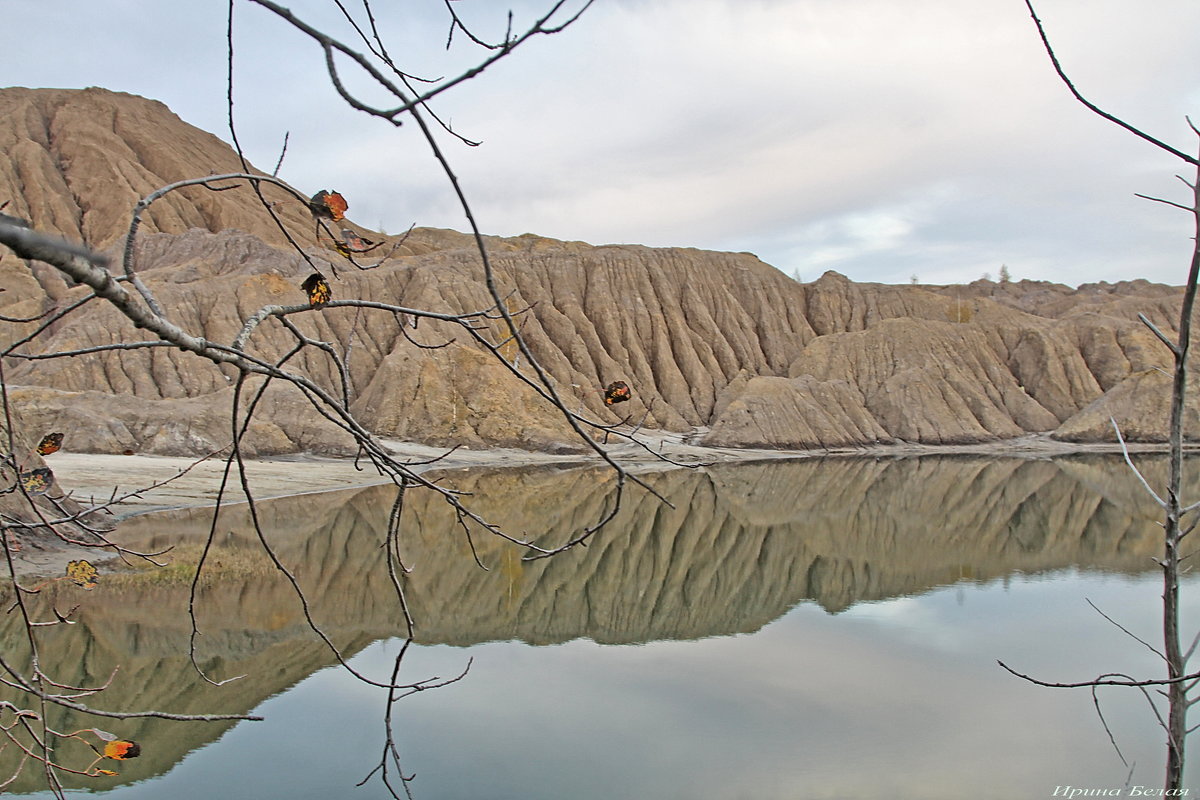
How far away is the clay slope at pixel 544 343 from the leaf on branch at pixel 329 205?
3489 centimetres

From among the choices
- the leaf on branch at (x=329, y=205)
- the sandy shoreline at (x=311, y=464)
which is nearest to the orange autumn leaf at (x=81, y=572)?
the leaf on branch at (x=329, y=205)

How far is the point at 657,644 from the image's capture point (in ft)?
50.1

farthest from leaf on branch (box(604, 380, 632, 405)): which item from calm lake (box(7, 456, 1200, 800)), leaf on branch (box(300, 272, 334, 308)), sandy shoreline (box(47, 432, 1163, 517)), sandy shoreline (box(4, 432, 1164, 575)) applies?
sandy shoreline (box(47, 432, 1163, 517))

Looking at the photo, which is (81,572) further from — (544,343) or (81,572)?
(544,343)

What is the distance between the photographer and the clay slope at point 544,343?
48.8 metres

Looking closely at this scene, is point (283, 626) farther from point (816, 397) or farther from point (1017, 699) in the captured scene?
point (816, 397)

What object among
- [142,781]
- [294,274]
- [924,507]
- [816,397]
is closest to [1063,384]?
[816,397]

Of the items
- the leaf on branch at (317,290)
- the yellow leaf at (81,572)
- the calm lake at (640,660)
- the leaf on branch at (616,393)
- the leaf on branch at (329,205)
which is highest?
the leaf on branch at (329,205)

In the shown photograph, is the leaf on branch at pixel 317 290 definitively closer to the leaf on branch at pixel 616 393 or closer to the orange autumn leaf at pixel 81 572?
the leaf on branch at pixel 616 393

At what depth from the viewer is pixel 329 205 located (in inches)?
93.6

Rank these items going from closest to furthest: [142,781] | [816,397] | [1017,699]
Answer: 1. [142,781]
2. [1017,699]
3. [816,397]

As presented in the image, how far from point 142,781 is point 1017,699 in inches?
436

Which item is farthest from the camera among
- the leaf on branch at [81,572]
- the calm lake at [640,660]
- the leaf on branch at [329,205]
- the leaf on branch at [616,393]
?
the calm lake at [640,660]

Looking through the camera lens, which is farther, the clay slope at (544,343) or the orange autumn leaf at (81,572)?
the clay slope at (544,343)
